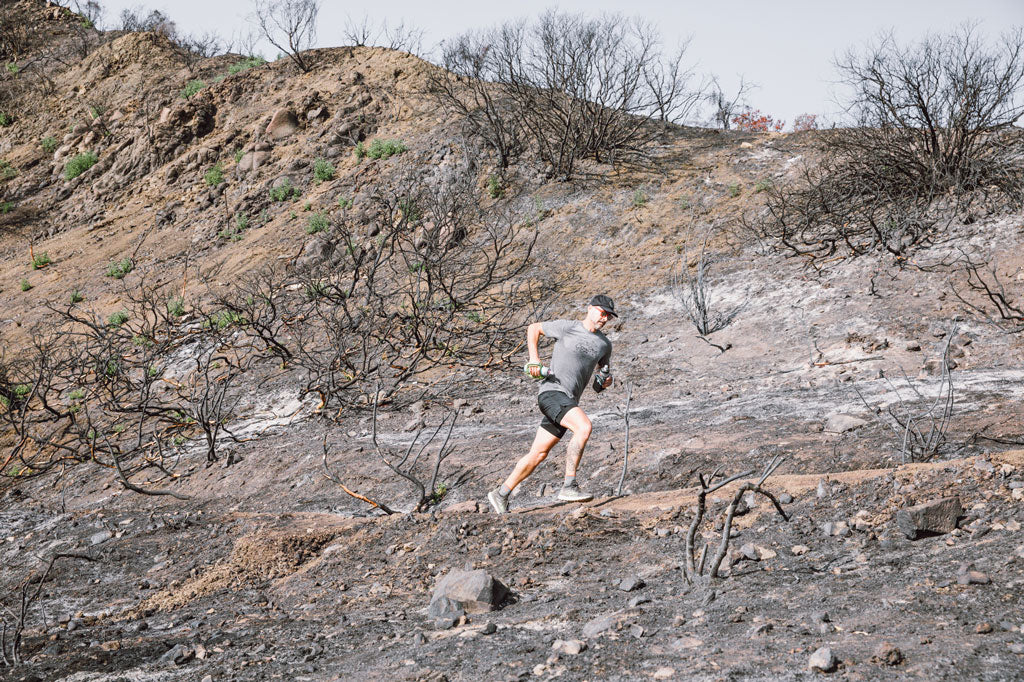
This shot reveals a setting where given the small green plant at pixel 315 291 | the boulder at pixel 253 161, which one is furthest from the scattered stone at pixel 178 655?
the boulder at pixel 253 161

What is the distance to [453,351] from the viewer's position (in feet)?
31.0

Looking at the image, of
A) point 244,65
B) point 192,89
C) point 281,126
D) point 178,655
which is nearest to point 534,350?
point 178,655

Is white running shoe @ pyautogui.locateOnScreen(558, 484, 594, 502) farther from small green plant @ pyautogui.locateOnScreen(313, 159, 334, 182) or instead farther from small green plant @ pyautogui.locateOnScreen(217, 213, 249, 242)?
small green plant @ pyautogui.locateOnScreen(313, 159, 334, 182)

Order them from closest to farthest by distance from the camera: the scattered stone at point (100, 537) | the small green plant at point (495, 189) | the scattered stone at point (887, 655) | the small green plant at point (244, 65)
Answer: the scattered stone at point (887, 655) < the scattered stone at point (100, 537) < the small green plant at point (495, 189) < the small green plant at point (244, 65)

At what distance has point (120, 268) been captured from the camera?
1537cm

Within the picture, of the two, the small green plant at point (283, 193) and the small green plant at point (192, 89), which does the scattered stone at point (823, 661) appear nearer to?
the small green plant at point (283, 193)

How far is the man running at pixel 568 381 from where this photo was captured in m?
4.41

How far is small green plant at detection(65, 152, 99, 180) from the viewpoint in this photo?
18.8 metres

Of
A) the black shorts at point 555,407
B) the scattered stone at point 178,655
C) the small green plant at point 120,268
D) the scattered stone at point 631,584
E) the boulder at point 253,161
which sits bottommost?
the scattered stone at point 178,655

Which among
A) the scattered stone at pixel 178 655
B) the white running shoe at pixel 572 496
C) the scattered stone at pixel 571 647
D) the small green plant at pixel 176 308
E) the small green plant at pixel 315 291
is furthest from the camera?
the small green plant at pixel 176 308

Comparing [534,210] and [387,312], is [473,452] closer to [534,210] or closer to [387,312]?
[387,312]

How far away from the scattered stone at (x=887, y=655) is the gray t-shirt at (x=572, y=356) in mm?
2423

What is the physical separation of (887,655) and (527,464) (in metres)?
2.57

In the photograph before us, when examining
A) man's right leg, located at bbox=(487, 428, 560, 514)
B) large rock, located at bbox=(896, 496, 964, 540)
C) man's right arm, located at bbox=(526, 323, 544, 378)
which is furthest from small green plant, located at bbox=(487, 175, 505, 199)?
large rock, located at bbox=(896, 496, 964, 540)
